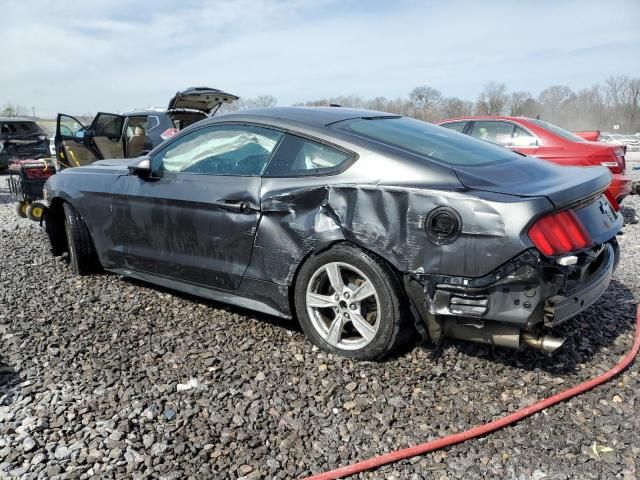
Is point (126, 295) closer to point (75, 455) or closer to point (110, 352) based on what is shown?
point (110, 352)

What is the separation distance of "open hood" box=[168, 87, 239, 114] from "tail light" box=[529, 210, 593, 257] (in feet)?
23.1

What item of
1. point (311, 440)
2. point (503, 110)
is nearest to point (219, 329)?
point (311, 440)

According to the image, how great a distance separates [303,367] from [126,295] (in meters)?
1.96

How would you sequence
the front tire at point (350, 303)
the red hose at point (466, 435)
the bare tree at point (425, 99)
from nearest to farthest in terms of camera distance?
the red hose at point (466, 435)
the front tire at point (350, 303)
the bare tree at point (425, 99)

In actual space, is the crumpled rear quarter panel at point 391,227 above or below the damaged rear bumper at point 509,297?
above

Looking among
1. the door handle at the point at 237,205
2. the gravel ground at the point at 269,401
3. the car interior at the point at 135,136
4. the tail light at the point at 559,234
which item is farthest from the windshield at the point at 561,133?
the car interior at the point at 135,136

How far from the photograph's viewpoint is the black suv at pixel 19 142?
48.1ft

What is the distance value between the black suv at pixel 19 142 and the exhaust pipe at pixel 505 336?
1501cm

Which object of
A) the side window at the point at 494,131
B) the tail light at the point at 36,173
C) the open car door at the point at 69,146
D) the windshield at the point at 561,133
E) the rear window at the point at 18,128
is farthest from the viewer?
the rear window at the point at 18,128

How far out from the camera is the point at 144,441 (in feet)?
7.82

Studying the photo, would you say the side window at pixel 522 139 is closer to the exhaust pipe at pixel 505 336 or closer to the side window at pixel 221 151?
the side window at pixel 221 151

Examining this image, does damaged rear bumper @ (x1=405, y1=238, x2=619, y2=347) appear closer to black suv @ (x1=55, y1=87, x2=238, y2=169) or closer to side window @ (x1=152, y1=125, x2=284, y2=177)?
side window @ (x1=152, y1=125, x2=284, y2=177)

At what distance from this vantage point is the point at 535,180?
2881 mm

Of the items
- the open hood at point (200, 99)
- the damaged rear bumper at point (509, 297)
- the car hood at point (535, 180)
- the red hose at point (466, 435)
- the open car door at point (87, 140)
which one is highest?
the open hood at point (200, 99)
